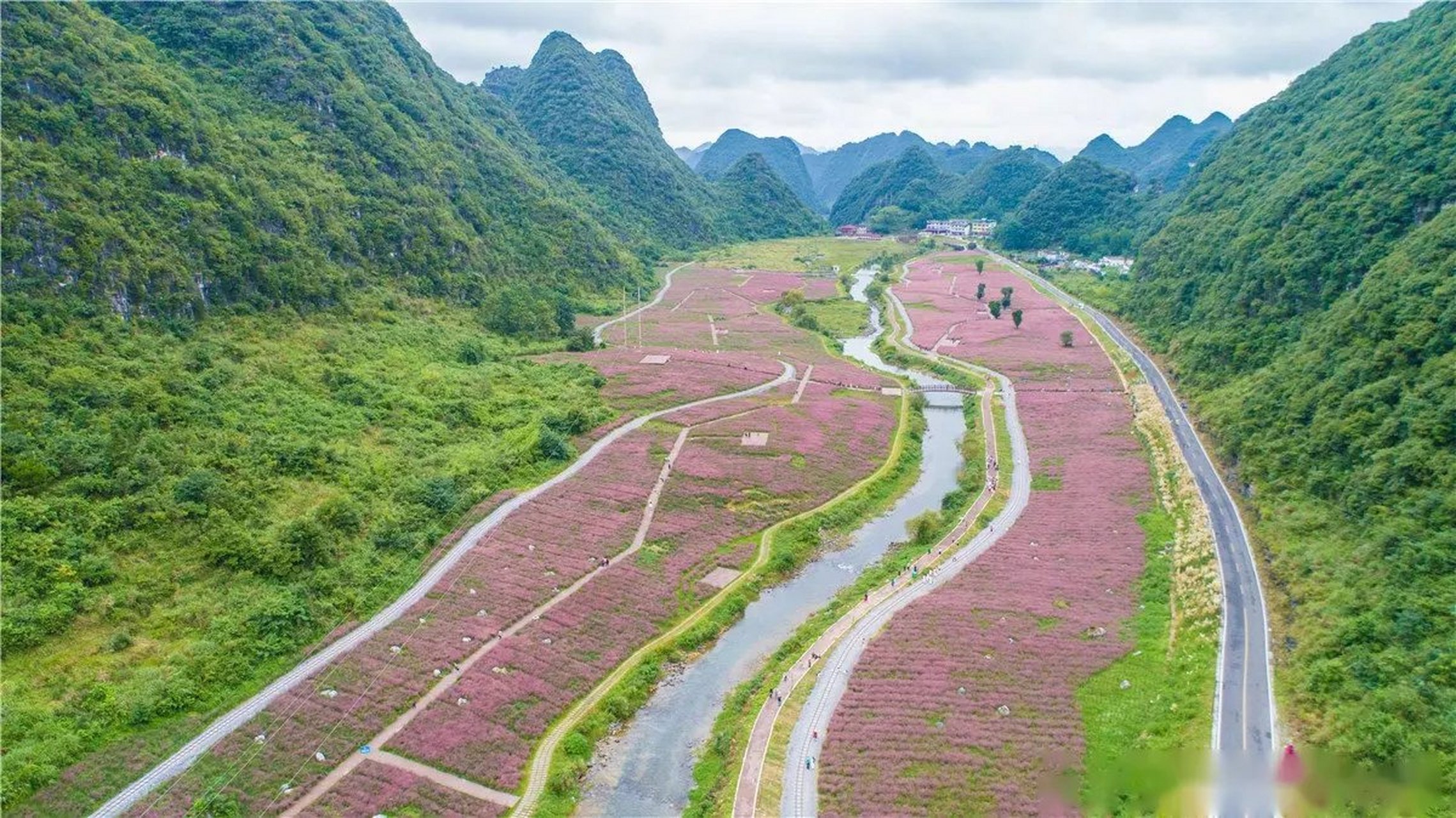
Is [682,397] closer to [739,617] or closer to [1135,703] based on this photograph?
[739,617]

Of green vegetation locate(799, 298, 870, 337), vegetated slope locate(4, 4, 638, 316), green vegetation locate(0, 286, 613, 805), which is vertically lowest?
green vegetation locate(0, 286, 613, 805)

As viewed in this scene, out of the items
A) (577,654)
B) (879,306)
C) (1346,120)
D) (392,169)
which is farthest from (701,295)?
(577,654)

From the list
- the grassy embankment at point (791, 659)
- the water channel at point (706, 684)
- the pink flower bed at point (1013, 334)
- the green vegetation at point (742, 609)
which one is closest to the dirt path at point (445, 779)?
the green vegetation at point (742, 609)

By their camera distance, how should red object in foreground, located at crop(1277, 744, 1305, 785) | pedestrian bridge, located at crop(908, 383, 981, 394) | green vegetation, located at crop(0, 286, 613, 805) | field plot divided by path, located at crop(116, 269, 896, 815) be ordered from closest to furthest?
red object in foreground, located at crop(1277, 744, 1305, 785), field plot divided by path, located at crop(116, 269, 896, 815), green vegetation, located at crop(0, 286, 613, 805), pedestrian bridge, located at crop(908, 383, 981, 394)

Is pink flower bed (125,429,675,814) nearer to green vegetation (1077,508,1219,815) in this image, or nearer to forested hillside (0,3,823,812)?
forested hillside (0,3,823,812)

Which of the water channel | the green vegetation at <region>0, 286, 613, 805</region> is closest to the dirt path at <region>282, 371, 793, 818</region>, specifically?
the green vegetation at <region>0, 286, 613, 805</region>
